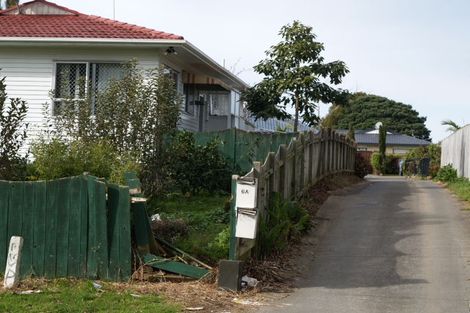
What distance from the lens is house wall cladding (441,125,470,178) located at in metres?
20.7

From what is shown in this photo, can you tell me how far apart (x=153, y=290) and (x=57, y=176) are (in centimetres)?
341

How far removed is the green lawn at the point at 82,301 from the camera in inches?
289

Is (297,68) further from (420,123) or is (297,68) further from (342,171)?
(420,123)

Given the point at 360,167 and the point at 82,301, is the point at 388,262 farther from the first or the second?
the point at 360,167

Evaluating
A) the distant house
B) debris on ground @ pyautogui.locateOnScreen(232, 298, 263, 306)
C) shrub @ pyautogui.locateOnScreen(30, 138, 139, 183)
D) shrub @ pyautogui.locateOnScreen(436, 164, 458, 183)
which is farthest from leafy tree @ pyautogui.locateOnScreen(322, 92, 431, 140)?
debris on ground @ pyautogui.locateOnScreen(232, 298, 263, 306)

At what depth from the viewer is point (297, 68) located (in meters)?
20.0

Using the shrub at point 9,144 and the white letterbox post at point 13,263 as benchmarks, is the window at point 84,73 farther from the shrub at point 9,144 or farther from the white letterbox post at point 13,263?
the white letterbox post at point 13,263

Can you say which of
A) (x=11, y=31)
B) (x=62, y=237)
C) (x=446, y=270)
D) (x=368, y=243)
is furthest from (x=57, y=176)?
(x=11, y=31)

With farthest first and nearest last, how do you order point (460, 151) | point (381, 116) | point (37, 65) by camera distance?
1. point (381, 116)
2. point (460, 151)
3. point (37, 65)

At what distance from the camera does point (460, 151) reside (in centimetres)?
2233

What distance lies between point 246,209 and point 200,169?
5.41 meters

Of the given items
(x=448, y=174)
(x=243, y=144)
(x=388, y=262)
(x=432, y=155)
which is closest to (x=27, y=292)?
(x=388, y=262)

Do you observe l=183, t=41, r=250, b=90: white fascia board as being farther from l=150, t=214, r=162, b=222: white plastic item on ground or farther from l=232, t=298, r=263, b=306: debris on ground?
l=232, t=298, r=263, b=306: debris on ground

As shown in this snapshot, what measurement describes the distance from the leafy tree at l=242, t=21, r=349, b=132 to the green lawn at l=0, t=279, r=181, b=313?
12.4 meters
